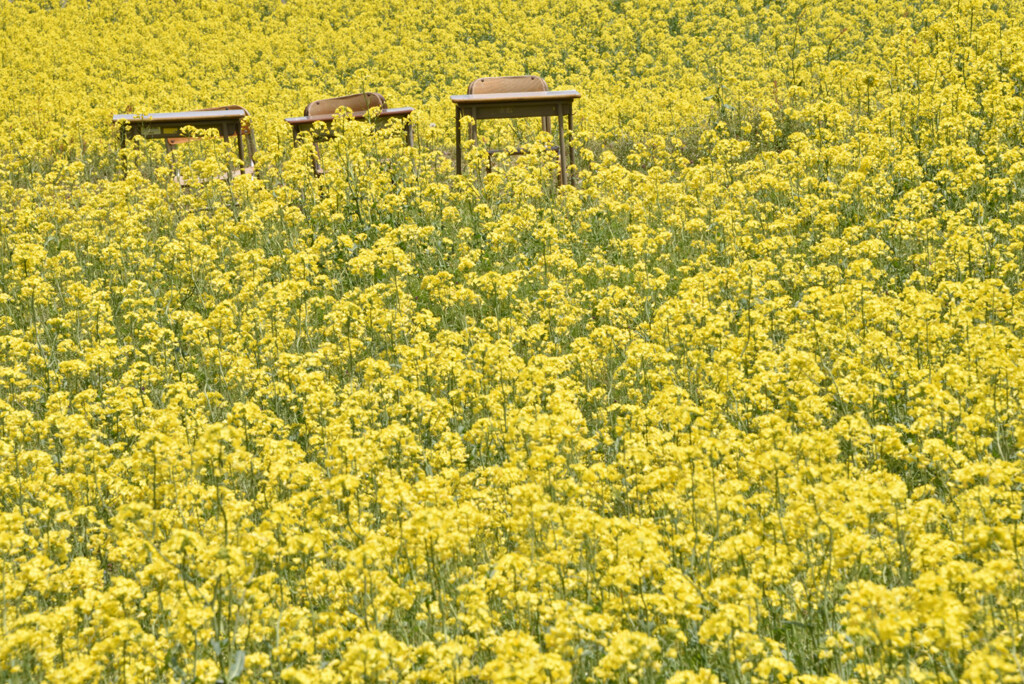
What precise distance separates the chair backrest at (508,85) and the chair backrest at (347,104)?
1.23m

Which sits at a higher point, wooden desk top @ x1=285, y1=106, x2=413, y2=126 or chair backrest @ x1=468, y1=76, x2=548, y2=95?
chair backrest @ x1=468, y1=76, x2=548, y2=95

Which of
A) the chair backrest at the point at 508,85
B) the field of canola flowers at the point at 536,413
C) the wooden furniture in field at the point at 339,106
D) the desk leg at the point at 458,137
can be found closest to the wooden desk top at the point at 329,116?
the wooden furniture in field at the point at 339,106

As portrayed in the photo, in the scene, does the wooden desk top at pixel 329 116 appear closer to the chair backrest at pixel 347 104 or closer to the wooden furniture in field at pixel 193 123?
the chair backrest at pixel 347 104

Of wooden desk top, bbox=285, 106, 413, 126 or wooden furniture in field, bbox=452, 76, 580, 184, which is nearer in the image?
wooden furniture in field, bbox=452, 76, 580, 184

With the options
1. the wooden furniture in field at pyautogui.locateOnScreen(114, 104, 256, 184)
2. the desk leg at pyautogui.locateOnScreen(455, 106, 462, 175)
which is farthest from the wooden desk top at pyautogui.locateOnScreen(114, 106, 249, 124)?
the desk leg at pyautogui.locateOnScreen(455, 106, 462, 175)

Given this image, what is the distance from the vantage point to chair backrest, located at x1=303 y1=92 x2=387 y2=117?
39.0 feet

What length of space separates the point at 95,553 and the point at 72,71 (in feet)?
55.0

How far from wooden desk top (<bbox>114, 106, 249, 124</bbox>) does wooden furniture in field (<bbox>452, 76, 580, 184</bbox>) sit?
2.76 metres

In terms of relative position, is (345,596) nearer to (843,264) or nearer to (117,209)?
(843,264)

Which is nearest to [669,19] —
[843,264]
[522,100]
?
[522,100]

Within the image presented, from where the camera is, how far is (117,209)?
31.4 feet

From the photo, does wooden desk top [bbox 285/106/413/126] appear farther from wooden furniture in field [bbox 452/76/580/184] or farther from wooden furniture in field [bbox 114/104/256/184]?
wooden furniture in field [bbox 452/76/580/184]

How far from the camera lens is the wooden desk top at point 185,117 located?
11.5m

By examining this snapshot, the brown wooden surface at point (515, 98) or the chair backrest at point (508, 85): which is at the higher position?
the chair backrest at point (508, 85)
